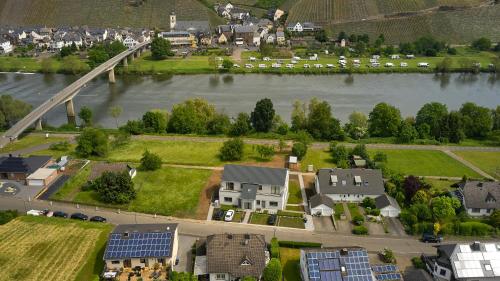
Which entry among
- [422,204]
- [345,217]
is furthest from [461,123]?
[345,217]

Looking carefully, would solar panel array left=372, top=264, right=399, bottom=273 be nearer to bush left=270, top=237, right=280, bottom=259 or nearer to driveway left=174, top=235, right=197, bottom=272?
bush left=270, top=237, right=280, bottom=259

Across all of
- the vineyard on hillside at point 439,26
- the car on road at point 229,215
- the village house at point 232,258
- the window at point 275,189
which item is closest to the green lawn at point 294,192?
the window at point 275,189

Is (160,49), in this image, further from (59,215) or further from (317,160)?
(59,215)

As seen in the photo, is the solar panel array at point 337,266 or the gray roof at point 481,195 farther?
the gray roof at point 481,195

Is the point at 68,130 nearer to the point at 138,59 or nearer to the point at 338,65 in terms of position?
the point at 138,59

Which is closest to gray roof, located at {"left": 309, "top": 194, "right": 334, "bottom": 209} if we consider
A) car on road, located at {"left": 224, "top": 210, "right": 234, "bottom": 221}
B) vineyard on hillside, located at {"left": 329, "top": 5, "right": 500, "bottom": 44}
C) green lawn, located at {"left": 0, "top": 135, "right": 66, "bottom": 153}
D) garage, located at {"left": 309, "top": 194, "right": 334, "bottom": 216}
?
garage, located at {"left": 309, "top": 194, "right": 334, "bottom": 216}

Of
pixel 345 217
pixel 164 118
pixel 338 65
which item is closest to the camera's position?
pixel 345 217

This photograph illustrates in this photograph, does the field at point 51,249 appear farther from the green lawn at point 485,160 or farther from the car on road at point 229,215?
the green lawn at point 485,160

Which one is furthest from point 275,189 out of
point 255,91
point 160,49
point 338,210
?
point 160,49
